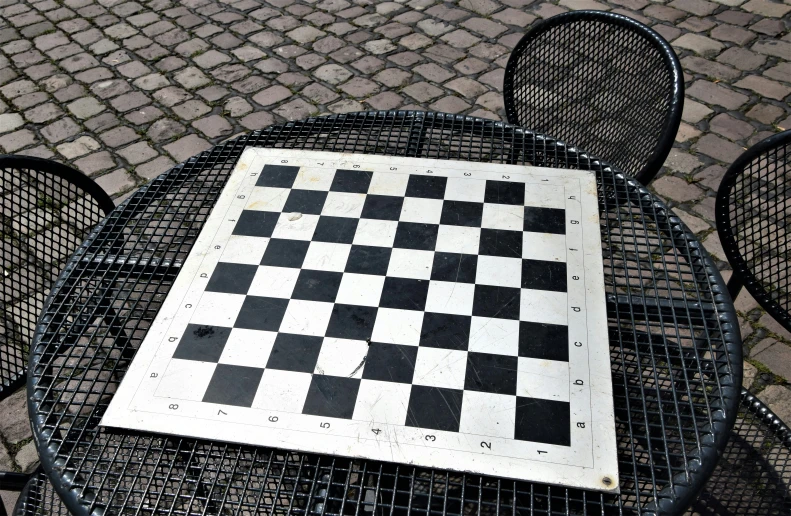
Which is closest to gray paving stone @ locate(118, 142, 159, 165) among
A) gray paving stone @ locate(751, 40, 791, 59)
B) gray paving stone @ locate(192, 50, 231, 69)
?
gray paving stone @ locate(192, 50, 231, 69)

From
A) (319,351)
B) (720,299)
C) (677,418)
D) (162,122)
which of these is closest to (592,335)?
(677,418)

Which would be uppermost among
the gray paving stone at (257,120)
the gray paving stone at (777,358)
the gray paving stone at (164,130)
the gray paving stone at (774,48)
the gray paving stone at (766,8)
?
the gray paving stone at (766,8)

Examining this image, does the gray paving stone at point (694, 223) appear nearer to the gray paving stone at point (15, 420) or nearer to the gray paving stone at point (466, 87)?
the gray paving stone at point (466, 87)

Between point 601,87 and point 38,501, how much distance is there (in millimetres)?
2378

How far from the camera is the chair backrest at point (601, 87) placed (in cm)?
252

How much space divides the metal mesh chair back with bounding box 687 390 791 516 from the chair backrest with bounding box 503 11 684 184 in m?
0.92

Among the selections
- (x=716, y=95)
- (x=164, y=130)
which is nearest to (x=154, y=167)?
(x=164, y=130)

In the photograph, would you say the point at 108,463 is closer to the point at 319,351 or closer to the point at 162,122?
the point at 319,351

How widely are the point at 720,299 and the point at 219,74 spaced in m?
3.77

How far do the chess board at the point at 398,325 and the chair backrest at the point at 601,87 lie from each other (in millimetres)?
569

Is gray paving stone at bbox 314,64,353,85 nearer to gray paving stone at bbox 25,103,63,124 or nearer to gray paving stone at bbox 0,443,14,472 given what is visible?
gray paving stone at bbox 25,103,63,124

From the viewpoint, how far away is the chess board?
152 cm

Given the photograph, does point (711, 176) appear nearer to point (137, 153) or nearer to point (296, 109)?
point (296, 109)

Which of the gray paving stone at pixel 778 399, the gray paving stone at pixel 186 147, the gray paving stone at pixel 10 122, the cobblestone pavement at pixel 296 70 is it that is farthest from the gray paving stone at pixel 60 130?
the gray paving stone at pixel 778 399
